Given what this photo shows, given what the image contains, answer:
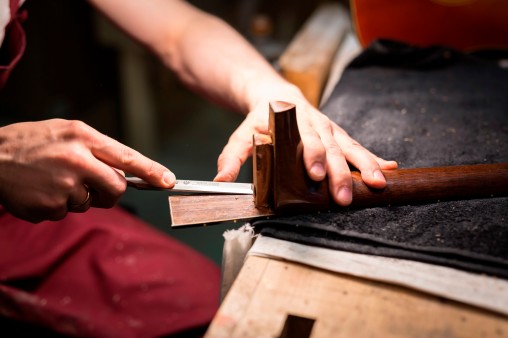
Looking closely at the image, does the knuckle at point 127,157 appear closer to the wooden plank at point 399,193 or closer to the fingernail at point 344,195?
the wooden plank at point 399,193

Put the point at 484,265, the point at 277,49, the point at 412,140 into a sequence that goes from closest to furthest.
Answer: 1. the point at 484,265
2. the point at 412,140
3. the point at 277,49

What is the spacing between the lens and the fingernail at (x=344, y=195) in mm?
767

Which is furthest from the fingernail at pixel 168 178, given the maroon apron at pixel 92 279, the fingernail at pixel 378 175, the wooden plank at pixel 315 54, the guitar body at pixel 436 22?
the guitar body at pixel 436 22

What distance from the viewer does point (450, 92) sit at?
133 cm

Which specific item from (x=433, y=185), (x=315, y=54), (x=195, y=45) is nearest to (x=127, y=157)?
(x=433, y=185)

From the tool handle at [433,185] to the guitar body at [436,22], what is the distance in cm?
91

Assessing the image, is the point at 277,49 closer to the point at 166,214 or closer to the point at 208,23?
the point at 166,214

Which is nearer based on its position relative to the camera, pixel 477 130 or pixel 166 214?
pixel 477 130

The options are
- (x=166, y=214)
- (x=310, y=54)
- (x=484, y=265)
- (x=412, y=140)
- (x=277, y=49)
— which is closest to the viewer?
(x=484, y=265)

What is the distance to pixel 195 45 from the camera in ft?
4.15

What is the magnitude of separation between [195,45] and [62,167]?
66cm


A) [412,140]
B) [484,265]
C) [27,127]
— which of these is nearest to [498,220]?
[484,265]

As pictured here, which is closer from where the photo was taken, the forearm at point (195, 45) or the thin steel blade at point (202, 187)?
the thin steel blade at point (202, 187)

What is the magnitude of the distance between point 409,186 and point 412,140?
0.93 ft
